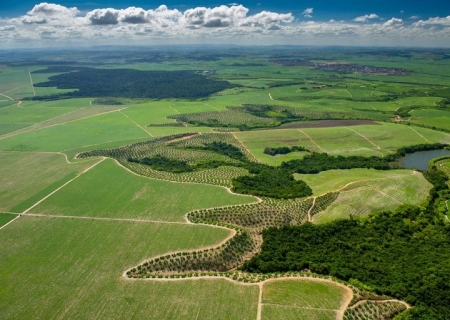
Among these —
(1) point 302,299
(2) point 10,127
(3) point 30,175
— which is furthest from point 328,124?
(2) point 10,127

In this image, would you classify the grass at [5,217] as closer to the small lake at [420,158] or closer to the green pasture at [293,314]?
the green pasture at [293,314]

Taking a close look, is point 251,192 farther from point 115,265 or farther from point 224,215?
point 115,265

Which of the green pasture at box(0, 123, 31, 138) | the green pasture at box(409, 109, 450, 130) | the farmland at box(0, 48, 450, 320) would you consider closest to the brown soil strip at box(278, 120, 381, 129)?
the farmland at box(0, 48, 450, 320)

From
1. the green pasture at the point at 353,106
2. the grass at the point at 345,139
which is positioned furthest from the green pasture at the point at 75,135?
the green pasture at the point at 353,106

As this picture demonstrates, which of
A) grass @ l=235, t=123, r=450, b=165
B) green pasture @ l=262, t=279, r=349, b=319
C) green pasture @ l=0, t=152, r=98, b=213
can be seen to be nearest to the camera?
green pasture @ l=262, t=279, r=349, b=319

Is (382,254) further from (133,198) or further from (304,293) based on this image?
(133,198)

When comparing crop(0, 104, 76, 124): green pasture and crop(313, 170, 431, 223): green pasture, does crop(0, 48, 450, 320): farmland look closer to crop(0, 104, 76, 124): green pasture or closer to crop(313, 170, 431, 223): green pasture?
crop(313, 170, 431, 223): green pasture

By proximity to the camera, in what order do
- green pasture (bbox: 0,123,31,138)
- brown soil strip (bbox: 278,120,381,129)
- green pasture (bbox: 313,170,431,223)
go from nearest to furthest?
green pasture (bbox: 313,170,431,223)
green pasture (bbox: 0,123,31,138)
brown soil strip (bbox: 278,120,381,129)
